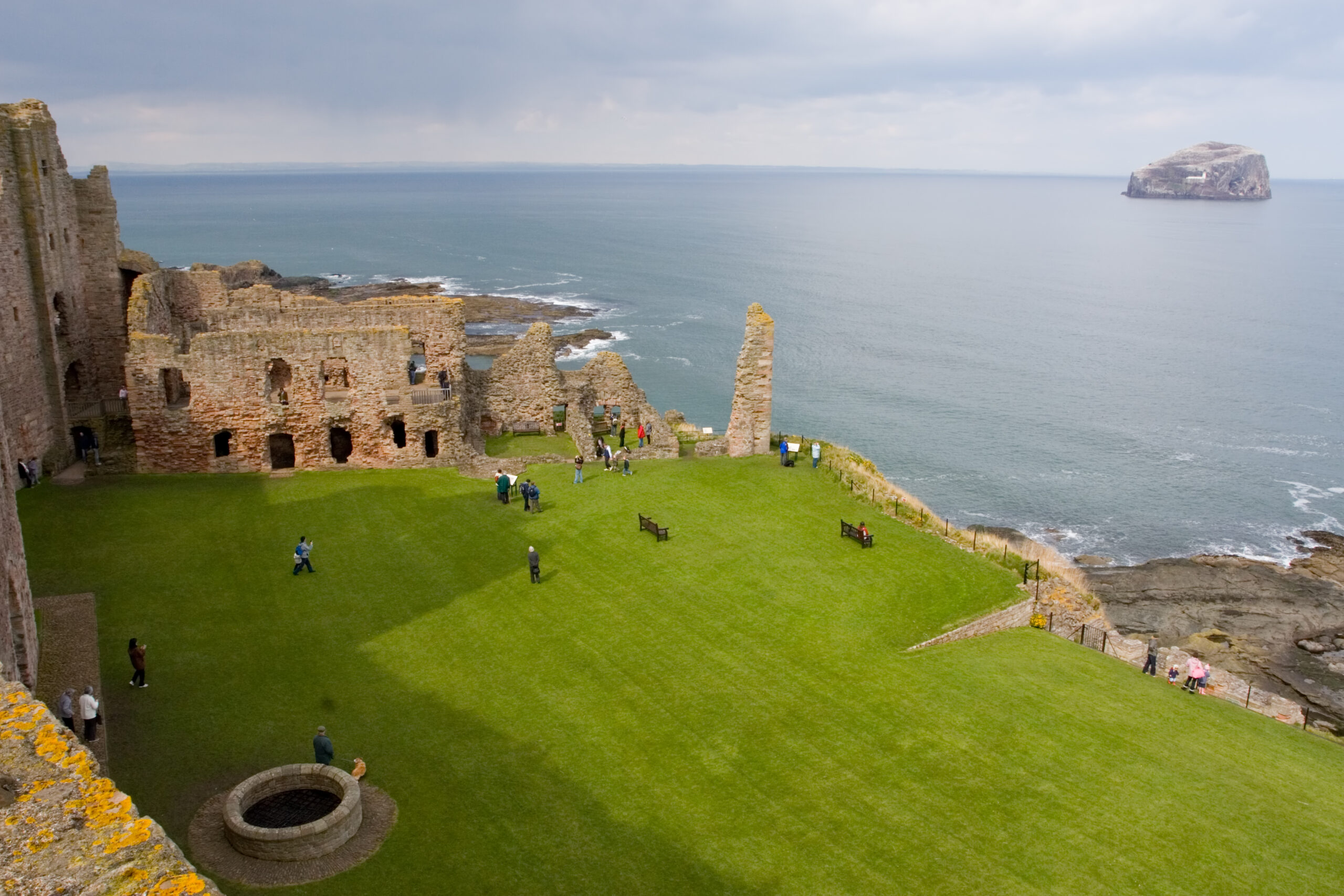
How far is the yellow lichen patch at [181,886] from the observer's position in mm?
6883

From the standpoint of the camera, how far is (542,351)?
126ft

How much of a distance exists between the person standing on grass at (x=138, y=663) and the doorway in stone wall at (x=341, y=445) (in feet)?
47.8

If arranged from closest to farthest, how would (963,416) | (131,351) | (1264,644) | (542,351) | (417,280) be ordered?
(131,351), (1264,644), (542,351), (963,416), (417,280)

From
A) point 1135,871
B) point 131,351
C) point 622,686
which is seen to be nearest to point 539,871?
point 622,686

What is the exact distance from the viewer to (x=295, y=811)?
55.3 feet

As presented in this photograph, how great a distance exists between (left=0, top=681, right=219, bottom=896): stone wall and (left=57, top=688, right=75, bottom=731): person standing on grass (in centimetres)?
1075

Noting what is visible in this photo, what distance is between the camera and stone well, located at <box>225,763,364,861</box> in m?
15.8

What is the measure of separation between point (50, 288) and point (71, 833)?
1295 inches

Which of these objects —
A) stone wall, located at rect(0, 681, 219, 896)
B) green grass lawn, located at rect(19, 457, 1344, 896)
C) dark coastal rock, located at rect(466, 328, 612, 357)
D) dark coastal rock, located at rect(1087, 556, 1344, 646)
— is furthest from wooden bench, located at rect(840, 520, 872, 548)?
dark coastal rock, located at rect(466, 328, 612, 357)

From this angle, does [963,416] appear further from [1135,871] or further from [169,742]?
[169,742]

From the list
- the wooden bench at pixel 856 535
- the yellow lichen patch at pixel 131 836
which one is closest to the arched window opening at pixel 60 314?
the wooden bench at pixel 856 535

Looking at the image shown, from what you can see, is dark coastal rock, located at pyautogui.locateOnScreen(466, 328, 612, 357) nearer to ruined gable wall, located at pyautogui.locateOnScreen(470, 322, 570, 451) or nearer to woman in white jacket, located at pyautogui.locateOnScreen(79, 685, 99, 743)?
ruined gable wall, located at pyautogui.locateOnScreen(470, 322, 570, 451)

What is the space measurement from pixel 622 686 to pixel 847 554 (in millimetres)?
9428

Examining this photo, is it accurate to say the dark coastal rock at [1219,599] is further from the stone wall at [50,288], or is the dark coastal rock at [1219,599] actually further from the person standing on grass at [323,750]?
the stone wall at [50,288]
